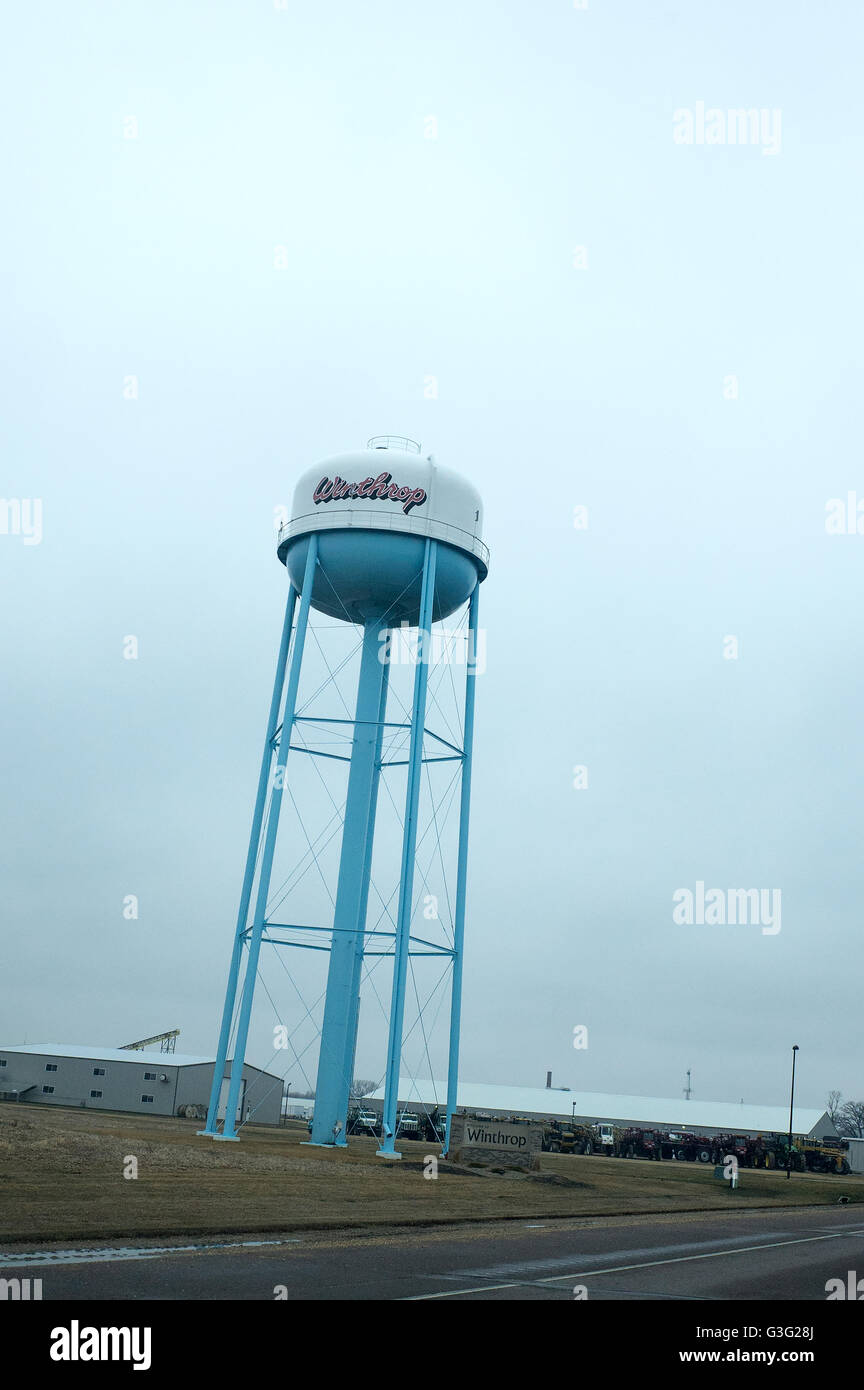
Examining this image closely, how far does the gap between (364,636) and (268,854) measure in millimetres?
8586

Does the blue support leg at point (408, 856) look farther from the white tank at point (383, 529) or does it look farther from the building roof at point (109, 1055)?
the building roof at point (109, 1055)

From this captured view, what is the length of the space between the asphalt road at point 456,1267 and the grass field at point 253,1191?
1.36m

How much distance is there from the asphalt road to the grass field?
136 centimetres

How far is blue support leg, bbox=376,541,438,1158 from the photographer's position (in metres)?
33.8

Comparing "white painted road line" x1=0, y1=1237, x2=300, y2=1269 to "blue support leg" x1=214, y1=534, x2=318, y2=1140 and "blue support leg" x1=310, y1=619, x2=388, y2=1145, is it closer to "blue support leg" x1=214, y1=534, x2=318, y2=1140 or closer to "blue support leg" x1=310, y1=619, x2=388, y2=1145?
"blue support leg" x1=214, y1=534, x2=318, y2=1140

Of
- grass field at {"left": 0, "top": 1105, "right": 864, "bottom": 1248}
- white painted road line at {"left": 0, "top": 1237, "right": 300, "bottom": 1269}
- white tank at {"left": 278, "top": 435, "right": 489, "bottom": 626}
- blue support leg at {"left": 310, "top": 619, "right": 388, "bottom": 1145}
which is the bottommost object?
grass field at {"left": 0, "top": 1105, "right": 864, "bottom": 1248}

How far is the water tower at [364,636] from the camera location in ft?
117

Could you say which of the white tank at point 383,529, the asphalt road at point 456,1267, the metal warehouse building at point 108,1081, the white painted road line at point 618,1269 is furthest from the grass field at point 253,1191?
the metal warehouse building at point 108,1081

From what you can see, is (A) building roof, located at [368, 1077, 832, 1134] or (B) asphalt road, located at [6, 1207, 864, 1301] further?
(A) building roof, located at [368, 1077, 832, 1134]

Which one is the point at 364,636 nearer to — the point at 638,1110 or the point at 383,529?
the point at 383,529

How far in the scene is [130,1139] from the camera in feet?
97.6

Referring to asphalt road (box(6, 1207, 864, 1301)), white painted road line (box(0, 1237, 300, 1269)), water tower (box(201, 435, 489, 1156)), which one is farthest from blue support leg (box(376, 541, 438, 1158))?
white painted road line (box(0, 1237, 300, 1269))

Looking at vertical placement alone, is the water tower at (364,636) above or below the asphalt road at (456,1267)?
above
